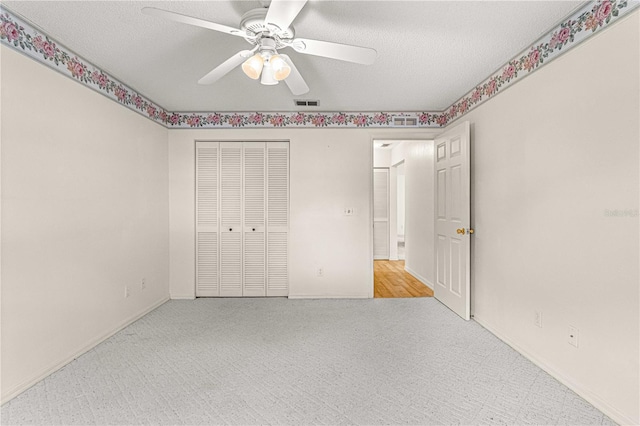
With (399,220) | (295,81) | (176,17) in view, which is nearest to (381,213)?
(399,220)

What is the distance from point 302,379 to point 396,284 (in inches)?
115

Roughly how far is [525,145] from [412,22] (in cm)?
129

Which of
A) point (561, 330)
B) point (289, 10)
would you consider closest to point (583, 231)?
point (561, 330)

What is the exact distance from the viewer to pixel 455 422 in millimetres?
1682

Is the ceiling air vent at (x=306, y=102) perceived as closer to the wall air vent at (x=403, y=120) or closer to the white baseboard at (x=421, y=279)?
the wall air vent at (x=403, y=120)

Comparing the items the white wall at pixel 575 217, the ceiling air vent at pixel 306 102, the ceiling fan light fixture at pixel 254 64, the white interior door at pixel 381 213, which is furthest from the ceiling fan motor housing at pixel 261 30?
the white interior door at pixel 381 213

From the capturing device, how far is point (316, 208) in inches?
158

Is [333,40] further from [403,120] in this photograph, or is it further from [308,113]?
[403,120]

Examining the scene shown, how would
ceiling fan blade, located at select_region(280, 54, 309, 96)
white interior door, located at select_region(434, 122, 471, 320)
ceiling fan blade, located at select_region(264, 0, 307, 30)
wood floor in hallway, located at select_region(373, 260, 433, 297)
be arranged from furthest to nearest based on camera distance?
wood floor in hallway, located at select_region(373, 260, 433, 297)
white interior door, located at select_region(434, 122, 471, 320)
ceiling fan blade, located at select_region(280, 54, 309, 96)
ceiling fan blade, located at select_region(264, 0, 307, 30)

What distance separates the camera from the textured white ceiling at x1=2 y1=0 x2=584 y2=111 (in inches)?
75.1

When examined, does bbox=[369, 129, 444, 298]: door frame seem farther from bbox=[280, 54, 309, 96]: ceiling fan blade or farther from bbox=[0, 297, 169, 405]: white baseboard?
bbox=[0, 297, 169, 405]: white baseboard

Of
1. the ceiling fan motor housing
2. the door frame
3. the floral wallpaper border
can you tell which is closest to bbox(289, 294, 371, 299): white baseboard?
the door frame

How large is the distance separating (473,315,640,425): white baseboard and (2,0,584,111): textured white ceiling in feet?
7.72

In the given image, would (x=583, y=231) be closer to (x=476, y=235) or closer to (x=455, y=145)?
(x=476, y=235)
